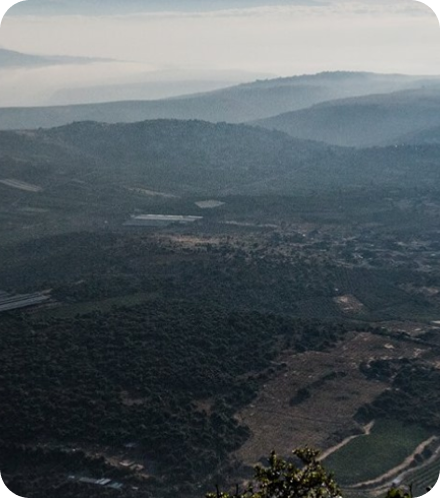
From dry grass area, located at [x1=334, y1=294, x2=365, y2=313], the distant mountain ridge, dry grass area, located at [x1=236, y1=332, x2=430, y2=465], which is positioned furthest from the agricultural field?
the distant mountain ridge

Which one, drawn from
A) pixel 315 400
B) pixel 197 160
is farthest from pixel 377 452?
pixel 197 160

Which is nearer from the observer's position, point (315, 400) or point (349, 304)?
point (315, 400)

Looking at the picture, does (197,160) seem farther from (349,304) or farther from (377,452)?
(377,452)

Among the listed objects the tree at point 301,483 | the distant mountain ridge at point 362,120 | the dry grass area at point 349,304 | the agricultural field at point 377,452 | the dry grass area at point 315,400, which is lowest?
the dry grass area at point 349,304

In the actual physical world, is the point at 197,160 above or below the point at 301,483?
below

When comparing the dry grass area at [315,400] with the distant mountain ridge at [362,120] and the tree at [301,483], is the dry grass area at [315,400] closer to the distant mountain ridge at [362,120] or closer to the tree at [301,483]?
the tree at [301,483]

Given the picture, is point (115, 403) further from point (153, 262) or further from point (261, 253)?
point (261, 253)

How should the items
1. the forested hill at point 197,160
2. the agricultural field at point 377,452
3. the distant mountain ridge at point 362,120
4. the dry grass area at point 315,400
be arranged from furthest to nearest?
the distant mountain ridge at point 362,120
the forested hill at point 197,160
the dry grass area at point 315,400
the agricultural field at point 377,452

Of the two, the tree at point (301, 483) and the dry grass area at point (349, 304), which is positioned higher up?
the tree at point (301, 483)

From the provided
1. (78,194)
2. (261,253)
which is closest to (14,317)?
(261,253)

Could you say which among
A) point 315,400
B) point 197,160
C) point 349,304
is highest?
point 197,160

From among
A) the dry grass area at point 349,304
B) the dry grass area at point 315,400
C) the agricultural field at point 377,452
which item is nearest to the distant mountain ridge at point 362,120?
the dry grass area at point 349,304
